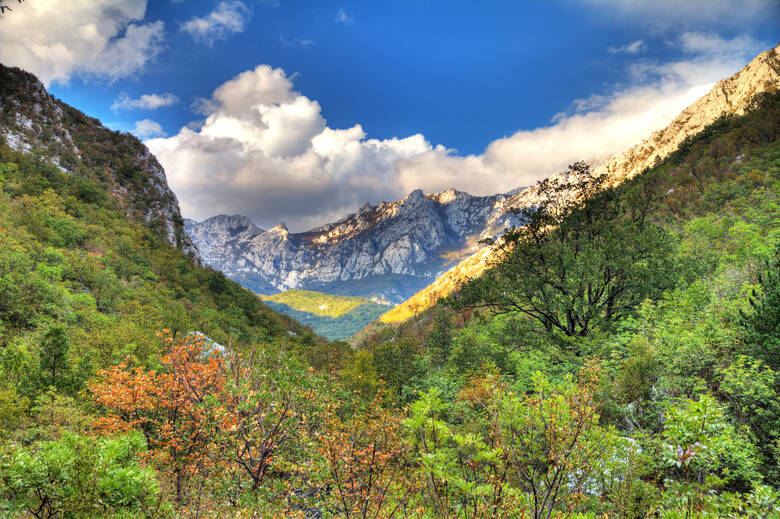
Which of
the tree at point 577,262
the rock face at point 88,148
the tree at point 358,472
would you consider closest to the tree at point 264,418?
the tree at point 358,472

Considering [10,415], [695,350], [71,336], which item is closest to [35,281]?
A: [71,336]

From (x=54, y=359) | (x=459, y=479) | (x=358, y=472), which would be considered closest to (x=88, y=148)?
(x=54, y=359)

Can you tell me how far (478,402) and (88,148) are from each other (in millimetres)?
132018

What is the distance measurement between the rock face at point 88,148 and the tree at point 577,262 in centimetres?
9882

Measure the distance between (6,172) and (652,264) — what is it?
90464 mm

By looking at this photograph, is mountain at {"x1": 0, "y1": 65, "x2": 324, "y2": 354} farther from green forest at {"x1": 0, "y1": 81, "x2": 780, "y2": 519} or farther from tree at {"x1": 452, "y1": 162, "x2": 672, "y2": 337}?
tree at {"x1": 452, "y1": 162, "x2": 672, "y2": 337}

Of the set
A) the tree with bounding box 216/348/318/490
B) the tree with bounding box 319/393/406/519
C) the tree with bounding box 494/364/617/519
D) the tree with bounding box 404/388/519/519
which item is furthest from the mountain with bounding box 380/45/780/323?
the tree with bounding box 404/388/519/519

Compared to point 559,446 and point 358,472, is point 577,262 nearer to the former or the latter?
point 559,446

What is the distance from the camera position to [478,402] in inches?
325

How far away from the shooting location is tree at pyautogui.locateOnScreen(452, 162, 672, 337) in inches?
840

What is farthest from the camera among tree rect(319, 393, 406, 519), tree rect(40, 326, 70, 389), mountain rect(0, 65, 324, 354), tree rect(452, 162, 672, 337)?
mountain rect(0, 65, 324, 354)

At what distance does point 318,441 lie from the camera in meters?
10.6

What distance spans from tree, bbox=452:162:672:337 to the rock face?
Result: 98817 mm

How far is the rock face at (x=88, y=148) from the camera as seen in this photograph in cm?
7288
